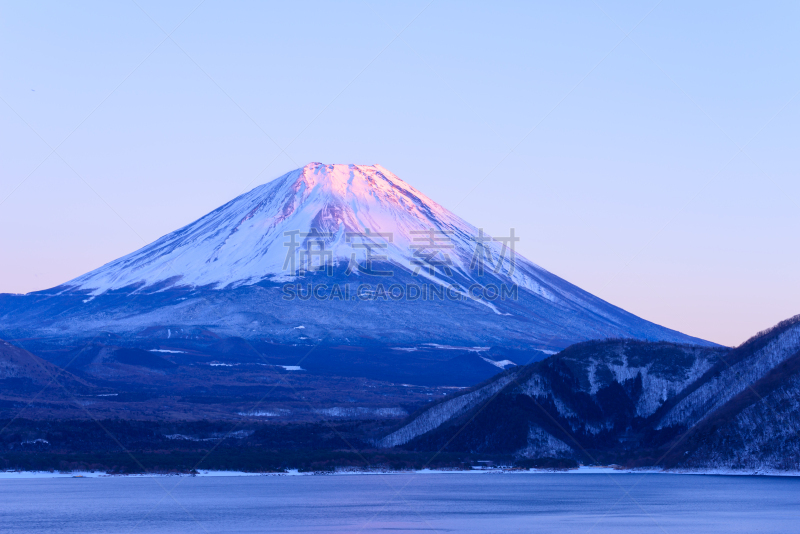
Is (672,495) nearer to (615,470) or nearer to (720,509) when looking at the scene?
(720,509)

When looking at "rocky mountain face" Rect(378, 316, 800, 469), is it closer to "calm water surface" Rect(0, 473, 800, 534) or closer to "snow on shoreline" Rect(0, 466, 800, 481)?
"snow on shoreline" Rect(0, 466, 800, 481)

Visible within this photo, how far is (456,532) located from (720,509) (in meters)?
13.4

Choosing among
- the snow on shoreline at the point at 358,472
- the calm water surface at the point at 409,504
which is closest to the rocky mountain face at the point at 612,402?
the snow on shoreline at the point at 358,472

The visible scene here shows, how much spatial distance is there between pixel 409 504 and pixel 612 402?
33.1 meters

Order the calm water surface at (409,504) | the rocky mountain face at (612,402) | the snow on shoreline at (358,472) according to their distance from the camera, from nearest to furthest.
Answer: the calm water surface at (409,504), the snow on shoreline at (358,472), the rocky mountain face at (612,402)

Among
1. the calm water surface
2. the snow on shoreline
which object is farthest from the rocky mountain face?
the calm water surface

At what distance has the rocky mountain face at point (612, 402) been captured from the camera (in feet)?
241

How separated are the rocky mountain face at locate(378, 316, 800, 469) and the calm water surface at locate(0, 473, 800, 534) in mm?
7255

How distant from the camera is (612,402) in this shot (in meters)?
81.4

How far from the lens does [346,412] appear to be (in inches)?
5290

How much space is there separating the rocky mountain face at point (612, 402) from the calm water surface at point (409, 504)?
A: 725 centimetres

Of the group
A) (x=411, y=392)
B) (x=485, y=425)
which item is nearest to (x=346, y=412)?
(x=411, y=392)

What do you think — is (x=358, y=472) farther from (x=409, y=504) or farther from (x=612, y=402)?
(x=409, y=504)

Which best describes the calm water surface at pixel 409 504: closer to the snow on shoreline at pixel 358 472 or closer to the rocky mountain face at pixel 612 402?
the snow on shoreline at pixel 358 472
